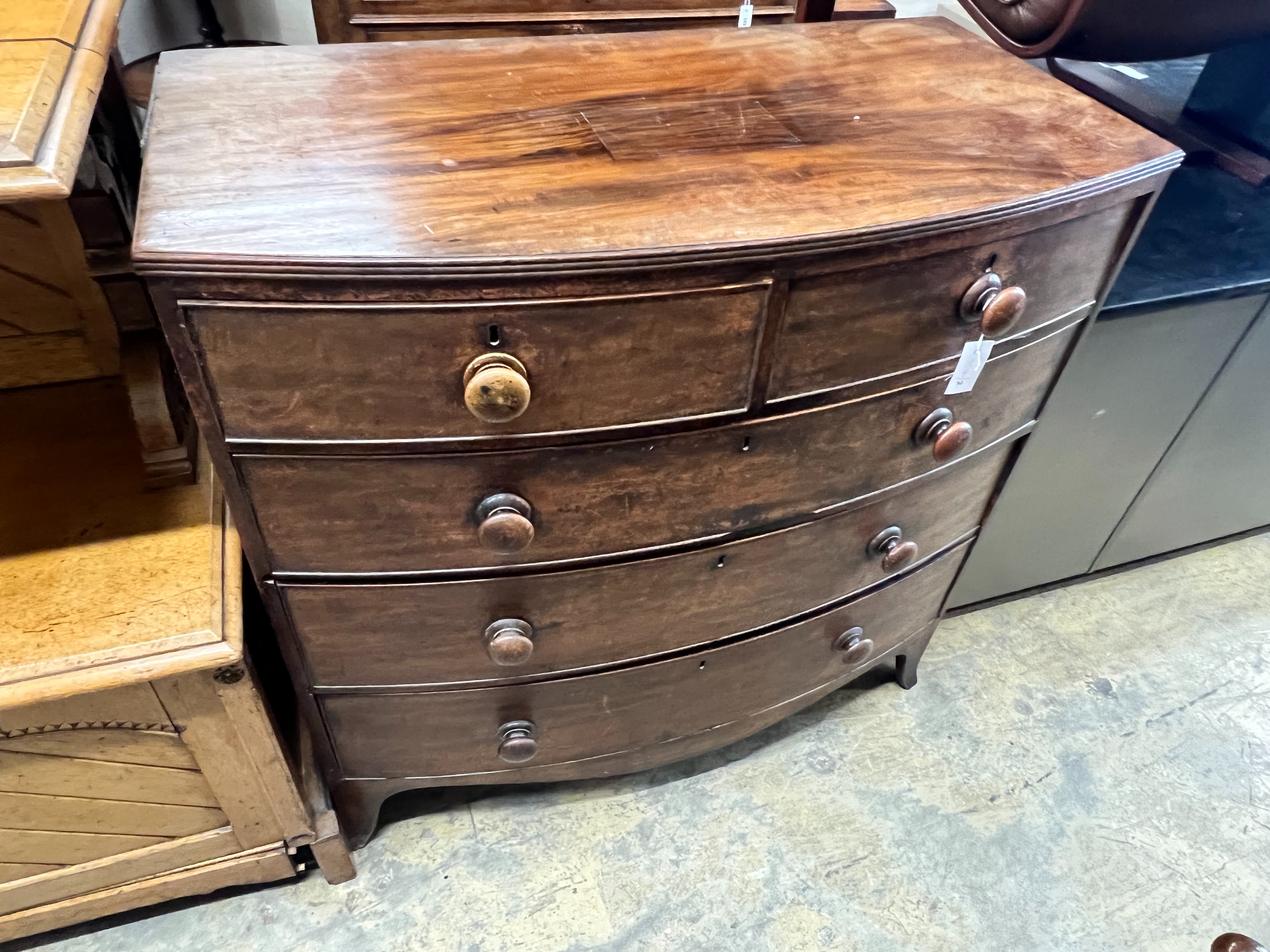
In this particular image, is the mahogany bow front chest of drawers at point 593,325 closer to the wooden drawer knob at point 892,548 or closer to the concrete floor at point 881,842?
the wooden drawer knob at point 892,548

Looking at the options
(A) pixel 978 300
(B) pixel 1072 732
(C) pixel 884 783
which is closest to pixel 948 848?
(C) pixel 884 783

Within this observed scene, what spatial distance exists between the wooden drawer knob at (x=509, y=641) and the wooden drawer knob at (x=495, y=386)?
305 mm

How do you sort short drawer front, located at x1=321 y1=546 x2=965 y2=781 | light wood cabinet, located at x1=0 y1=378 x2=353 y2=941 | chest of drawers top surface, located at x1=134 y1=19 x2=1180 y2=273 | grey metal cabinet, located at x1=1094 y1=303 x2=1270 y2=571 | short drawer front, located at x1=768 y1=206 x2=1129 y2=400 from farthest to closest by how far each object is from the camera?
grey metal cabinet, located at x1=1094 y1=303 x2=1270 y2=571 < short drawer front, located at x1=321 y1=546 x2=965 y2=781 < light wood cabinet, located at x1=0 y1=378 x2=353 y2=941 < short drawer front, located at x1=768 y1=206 x2=1129 y2=400 < chest of drawers top surface, located at x1=134 y1=19 x2=1180 y2=273

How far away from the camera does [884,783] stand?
1.41 metres

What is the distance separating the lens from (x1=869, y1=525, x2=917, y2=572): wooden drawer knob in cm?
105

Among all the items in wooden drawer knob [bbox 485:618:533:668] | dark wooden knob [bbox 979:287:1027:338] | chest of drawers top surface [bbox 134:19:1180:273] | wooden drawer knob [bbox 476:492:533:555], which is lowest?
wooden drawer knob [bbox 485:618:533:668]

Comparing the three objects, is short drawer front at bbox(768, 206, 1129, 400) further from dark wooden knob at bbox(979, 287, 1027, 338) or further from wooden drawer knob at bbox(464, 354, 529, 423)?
wooden drawer knob at bbox(464, 354, 529, 423)

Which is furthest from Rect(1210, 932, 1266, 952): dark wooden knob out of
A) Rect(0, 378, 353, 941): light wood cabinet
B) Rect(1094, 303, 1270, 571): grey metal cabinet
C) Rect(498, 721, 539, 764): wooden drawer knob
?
Rect(1094, 303, 1270, 571): grey metal cabinet

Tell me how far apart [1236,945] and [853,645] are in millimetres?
604

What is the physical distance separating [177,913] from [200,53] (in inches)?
43.9

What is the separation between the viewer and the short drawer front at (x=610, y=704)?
103 centimetres

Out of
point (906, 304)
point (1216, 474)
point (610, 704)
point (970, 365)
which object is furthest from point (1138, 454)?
point (610, 704)

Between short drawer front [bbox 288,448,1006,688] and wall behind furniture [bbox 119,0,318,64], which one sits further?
wall behind furniture [bbox 119,0,318,64]

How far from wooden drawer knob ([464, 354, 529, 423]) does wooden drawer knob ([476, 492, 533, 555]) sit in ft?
0.38
